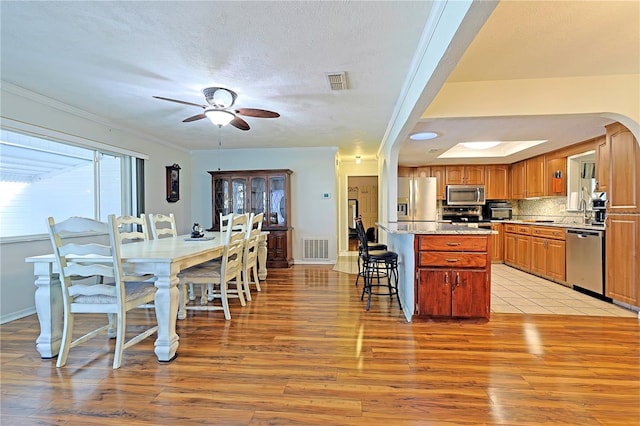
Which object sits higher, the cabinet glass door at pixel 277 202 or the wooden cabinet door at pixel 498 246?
the cabinet glass door at pixel 277 202

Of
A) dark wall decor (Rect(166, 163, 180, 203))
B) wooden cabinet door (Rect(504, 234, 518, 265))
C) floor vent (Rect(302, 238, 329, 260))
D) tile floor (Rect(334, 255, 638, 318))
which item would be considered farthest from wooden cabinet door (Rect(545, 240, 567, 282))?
dark wall decor (Rect(166, 163, 180, 203))

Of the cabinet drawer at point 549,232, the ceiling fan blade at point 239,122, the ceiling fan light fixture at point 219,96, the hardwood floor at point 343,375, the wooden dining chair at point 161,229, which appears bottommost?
the hardwood floor at point 343,375

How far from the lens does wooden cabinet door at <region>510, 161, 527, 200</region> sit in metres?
5.80

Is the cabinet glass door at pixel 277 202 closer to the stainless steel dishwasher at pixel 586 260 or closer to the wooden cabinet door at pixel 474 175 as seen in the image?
the wooden cabinet door at pixel 474 175

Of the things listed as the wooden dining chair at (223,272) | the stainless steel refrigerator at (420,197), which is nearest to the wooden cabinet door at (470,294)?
the wooden dining chair at (223,272)

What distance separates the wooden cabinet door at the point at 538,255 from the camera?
461cm

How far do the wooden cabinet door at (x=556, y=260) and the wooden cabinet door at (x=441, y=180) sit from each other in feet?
7.21

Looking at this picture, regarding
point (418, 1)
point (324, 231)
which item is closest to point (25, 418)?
point (418, 1)

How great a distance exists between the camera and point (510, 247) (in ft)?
18.4

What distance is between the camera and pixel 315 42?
7.27ft

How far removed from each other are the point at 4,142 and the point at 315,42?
3263 millimetres

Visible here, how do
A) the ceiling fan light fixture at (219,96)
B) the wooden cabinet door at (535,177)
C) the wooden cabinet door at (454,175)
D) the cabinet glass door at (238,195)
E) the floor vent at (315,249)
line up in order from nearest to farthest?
1. the ceiling fan light fixture at (219,96)
2. the wooden cabinet door at (535,177)
3. the cabinet glass door at (238,195)
4. the floor vent at (315,249)
5. the wooden cabinet door at (454,175)

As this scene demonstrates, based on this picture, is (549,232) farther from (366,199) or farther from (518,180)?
(366,199)

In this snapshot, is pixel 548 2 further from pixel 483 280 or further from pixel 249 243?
pixel 249 243
